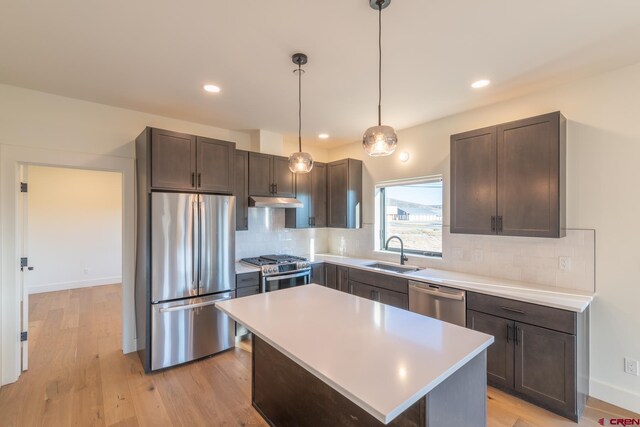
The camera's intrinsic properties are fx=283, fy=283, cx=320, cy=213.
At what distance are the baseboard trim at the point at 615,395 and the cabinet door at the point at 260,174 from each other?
3.94 metres

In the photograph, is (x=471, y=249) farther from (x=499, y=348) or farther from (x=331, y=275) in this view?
(x=331, y=275)

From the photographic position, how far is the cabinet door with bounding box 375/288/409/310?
3.24 metres

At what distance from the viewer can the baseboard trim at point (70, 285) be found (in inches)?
223

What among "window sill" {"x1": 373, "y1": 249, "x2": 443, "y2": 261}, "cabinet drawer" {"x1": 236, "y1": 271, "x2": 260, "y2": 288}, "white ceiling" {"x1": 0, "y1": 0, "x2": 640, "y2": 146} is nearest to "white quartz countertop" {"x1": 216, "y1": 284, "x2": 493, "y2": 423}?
"cabinet drawer" {"x1": 236, "y1": 271, "x2": 260, "y2": 288}

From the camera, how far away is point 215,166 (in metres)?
3.32

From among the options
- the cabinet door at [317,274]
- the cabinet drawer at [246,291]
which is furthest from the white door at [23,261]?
the cabinet door at [317,274]

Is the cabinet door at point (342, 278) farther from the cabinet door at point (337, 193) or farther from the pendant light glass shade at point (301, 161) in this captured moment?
the pendant light glass shade at point (301, 161)

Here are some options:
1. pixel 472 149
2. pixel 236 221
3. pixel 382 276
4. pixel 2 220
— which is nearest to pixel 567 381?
pixel 382 276

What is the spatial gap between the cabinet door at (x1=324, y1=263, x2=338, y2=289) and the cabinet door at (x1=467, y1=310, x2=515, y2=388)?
1936mm

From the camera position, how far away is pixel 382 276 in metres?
3.48

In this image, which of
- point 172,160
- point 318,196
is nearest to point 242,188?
point 172,160

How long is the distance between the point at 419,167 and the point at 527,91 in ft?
4.51

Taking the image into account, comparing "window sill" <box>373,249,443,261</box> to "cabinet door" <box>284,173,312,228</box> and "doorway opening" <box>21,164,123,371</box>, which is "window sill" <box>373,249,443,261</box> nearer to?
"cabinet door" <box>284,173,312,228</box>

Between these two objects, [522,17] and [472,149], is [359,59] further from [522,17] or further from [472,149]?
[472,149]
